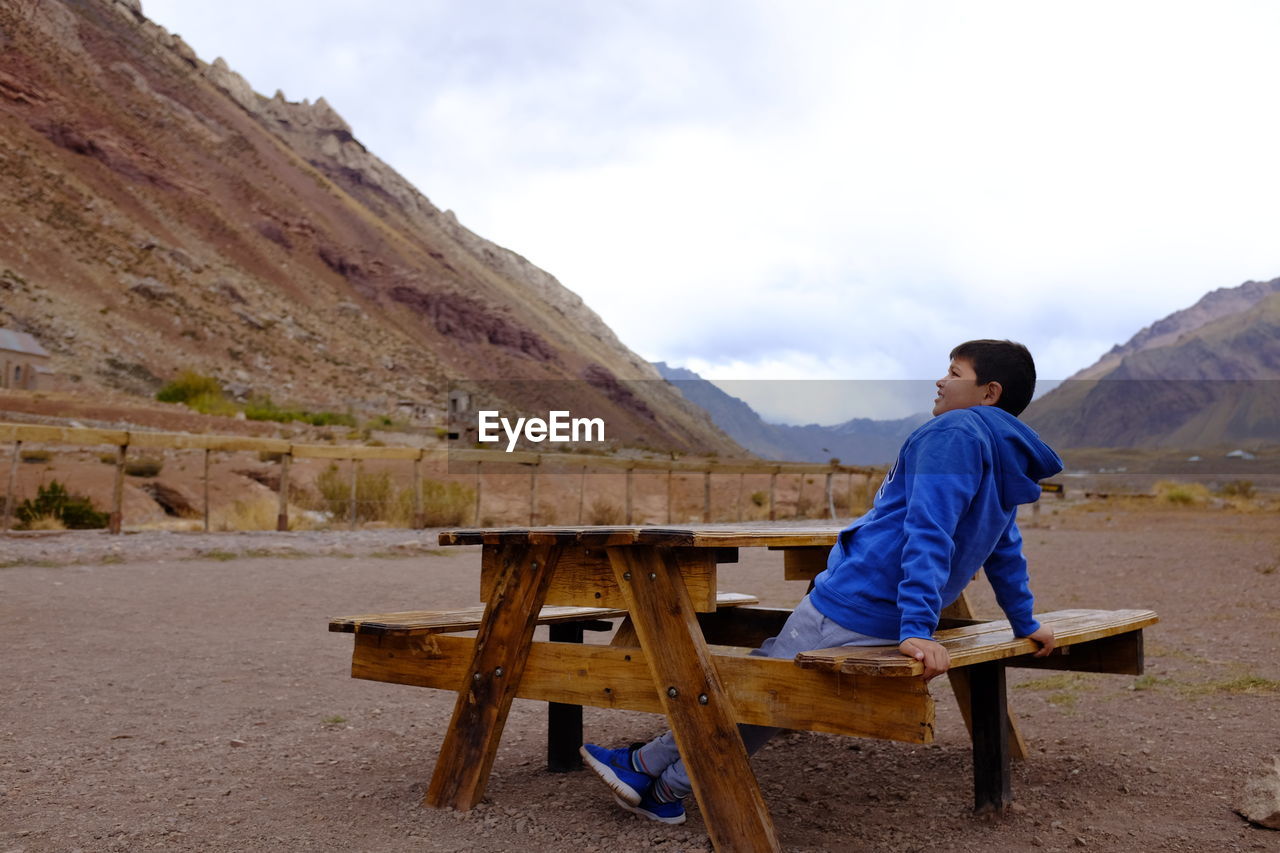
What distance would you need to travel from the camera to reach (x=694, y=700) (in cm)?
280

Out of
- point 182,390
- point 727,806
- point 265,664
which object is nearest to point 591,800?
point 727,806

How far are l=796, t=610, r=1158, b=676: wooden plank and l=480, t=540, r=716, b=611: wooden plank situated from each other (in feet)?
1.18

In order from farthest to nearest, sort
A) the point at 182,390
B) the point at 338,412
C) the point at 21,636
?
the point at 338,412, the point at 182,390, the point at 21,636

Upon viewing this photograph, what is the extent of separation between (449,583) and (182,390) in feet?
111

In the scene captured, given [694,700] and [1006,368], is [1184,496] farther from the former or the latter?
[694,700]

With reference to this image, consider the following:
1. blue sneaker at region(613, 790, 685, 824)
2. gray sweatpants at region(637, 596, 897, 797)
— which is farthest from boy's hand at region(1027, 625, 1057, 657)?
blue sneaker at region(613, 790, 685, 824)

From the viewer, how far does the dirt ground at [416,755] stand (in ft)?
10.0

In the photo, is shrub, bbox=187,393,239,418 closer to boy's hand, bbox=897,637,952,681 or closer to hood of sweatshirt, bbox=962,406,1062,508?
hood of sweatshirt, bbox=962,406,1062,508

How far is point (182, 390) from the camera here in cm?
3984

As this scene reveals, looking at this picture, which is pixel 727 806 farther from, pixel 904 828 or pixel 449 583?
pixel 449 583

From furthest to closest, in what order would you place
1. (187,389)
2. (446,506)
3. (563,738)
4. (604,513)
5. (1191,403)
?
1. (1191,403)
2. (187,389)
3. (604,513)
4. (446,506)
5. (563,738)

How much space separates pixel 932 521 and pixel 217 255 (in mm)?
56792

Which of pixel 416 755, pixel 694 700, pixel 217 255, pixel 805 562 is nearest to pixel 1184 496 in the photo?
pixel 805 562

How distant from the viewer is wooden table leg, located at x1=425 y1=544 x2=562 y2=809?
3.18m
